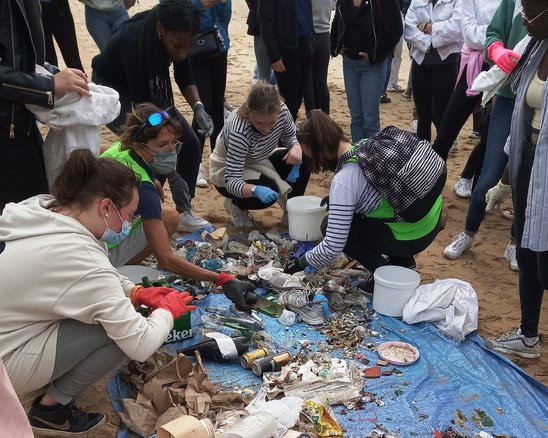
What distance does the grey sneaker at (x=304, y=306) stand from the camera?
327 cm

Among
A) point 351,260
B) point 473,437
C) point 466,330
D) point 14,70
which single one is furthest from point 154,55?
point 473,437

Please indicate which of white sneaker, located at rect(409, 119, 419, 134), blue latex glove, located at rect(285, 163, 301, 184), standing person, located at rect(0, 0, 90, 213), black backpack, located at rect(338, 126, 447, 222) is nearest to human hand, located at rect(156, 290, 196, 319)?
standing person, located at rect(0, 0, 90, 213)

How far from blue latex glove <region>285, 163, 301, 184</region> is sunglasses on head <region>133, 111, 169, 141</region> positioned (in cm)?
149

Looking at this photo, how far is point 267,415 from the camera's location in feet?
7.88

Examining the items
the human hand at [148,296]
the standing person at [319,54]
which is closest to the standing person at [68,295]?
the human hand at [148,296]

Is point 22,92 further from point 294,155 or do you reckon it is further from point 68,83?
point 294,155

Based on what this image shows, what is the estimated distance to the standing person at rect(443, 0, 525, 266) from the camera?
136 inches

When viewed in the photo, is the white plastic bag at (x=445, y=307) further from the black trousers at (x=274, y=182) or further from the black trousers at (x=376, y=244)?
the black trousers at (x=274, y=182)

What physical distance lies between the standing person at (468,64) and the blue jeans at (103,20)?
295 centimetres

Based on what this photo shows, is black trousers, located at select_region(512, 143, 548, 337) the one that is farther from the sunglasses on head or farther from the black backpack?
the sunglasses on head

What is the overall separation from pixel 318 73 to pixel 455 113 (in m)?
1.76

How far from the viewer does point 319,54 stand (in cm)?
575

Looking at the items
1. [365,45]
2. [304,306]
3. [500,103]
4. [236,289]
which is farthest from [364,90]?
[236,289]

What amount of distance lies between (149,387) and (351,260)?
1.77 m
